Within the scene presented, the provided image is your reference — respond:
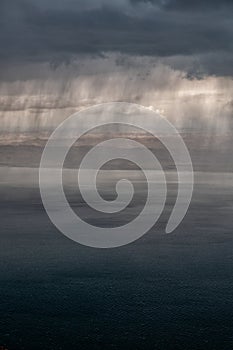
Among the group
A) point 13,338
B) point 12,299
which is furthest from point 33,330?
point 12,299

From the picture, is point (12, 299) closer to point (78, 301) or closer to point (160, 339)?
point (78, 301)

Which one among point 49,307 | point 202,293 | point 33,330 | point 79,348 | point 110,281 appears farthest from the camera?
point 110,281

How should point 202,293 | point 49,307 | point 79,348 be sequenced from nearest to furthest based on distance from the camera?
point 79,348 → point 49,307 → point 202,293

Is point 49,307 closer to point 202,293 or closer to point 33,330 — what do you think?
point 33,330

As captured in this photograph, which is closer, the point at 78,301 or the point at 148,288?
the point at 78,301

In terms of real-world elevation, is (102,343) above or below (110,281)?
below

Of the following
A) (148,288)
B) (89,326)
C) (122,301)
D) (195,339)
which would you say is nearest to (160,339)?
(195,339)

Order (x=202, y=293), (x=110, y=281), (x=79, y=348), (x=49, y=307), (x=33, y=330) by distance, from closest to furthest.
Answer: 1. (x=79, y=348)
2. (x=33, y=330)
3. (x=49, y=307)
4. (x=202, y=293)
5. (x=110, y=281)

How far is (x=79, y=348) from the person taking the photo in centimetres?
13750

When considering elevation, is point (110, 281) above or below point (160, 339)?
above

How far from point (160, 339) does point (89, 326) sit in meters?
22.9

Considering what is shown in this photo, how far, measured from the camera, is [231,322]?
6063 inches

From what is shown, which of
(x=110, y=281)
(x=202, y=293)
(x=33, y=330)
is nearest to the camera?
(x=33, y=330)

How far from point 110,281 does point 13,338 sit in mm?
61811
